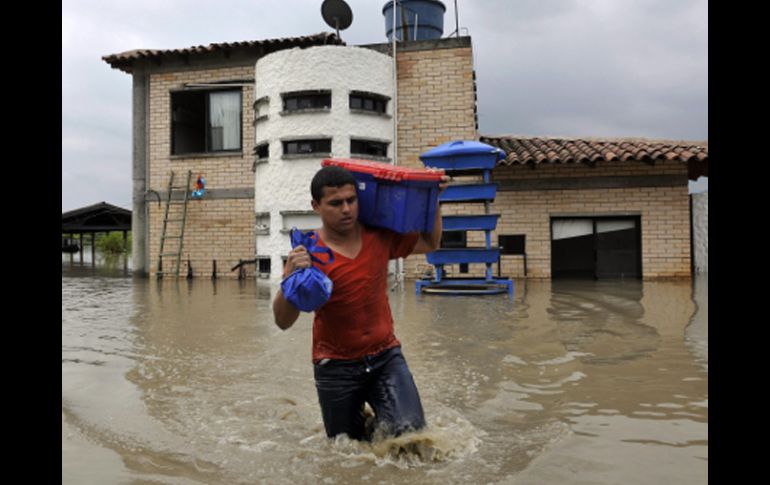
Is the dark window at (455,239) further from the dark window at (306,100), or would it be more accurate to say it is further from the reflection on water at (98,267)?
the reflection on water at (98,267)

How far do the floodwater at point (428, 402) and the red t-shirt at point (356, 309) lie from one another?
444 mm

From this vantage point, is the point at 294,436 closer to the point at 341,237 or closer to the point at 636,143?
the point at 341,237

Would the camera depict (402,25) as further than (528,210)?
Yes

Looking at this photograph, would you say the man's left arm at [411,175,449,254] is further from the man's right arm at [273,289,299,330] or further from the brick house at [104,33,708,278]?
the brick house at [104,33,708,278]

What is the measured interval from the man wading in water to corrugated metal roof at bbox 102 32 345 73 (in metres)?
11.9

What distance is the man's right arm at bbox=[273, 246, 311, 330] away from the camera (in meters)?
2.52

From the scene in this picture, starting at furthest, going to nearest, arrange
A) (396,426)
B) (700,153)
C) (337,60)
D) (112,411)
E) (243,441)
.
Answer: (337,60) < (700,153) < (112,411) < (243,441) < (396,426)

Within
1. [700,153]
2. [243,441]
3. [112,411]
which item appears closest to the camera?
[243,441]

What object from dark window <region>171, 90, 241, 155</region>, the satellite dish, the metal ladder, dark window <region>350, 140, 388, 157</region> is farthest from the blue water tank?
the metal ladder

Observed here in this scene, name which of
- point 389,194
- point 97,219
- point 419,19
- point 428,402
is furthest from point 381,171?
point 97,219

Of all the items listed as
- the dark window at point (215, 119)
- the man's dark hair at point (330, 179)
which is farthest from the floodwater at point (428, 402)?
the dark window at point (215, 119)
